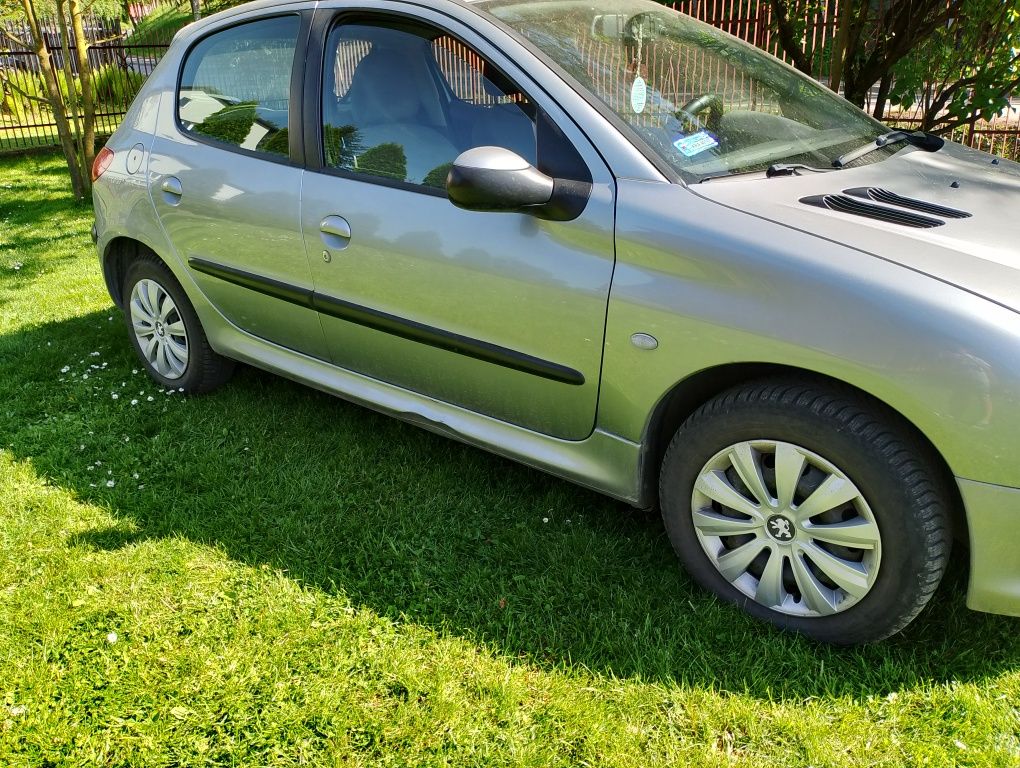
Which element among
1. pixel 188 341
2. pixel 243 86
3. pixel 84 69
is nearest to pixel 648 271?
pixel 243 86

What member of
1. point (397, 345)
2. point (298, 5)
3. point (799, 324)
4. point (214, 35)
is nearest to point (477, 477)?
point (397, 345)

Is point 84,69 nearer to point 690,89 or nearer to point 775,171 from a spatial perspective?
point 690,89

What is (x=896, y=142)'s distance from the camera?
305cm

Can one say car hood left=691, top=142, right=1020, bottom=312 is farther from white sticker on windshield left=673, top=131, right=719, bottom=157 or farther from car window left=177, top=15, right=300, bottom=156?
car window left=177, top=15, right=300, bottom=156

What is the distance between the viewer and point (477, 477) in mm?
3338

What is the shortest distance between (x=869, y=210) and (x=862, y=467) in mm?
666

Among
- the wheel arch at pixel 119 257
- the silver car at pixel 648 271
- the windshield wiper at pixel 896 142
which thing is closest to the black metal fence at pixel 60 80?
the wheel arch at pixel 119 257

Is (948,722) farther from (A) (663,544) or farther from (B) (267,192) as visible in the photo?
(B) (267,192)

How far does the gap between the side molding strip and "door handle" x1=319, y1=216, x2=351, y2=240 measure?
239 millimetres

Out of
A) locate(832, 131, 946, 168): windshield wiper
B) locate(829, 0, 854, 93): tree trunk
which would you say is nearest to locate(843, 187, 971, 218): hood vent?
locate(832, 131, 946, 168): windshield wiper

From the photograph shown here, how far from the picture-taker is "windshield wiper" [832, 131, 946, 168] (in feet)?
9.08

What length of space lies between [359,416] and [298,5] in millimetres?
1658

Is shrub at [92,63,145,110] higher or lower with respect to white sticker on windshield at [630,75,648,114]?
lower

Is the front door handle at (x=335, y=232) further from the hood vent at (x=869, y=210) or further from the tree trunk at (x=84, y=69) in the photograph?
the tree trunk at (x=84, y=69)
